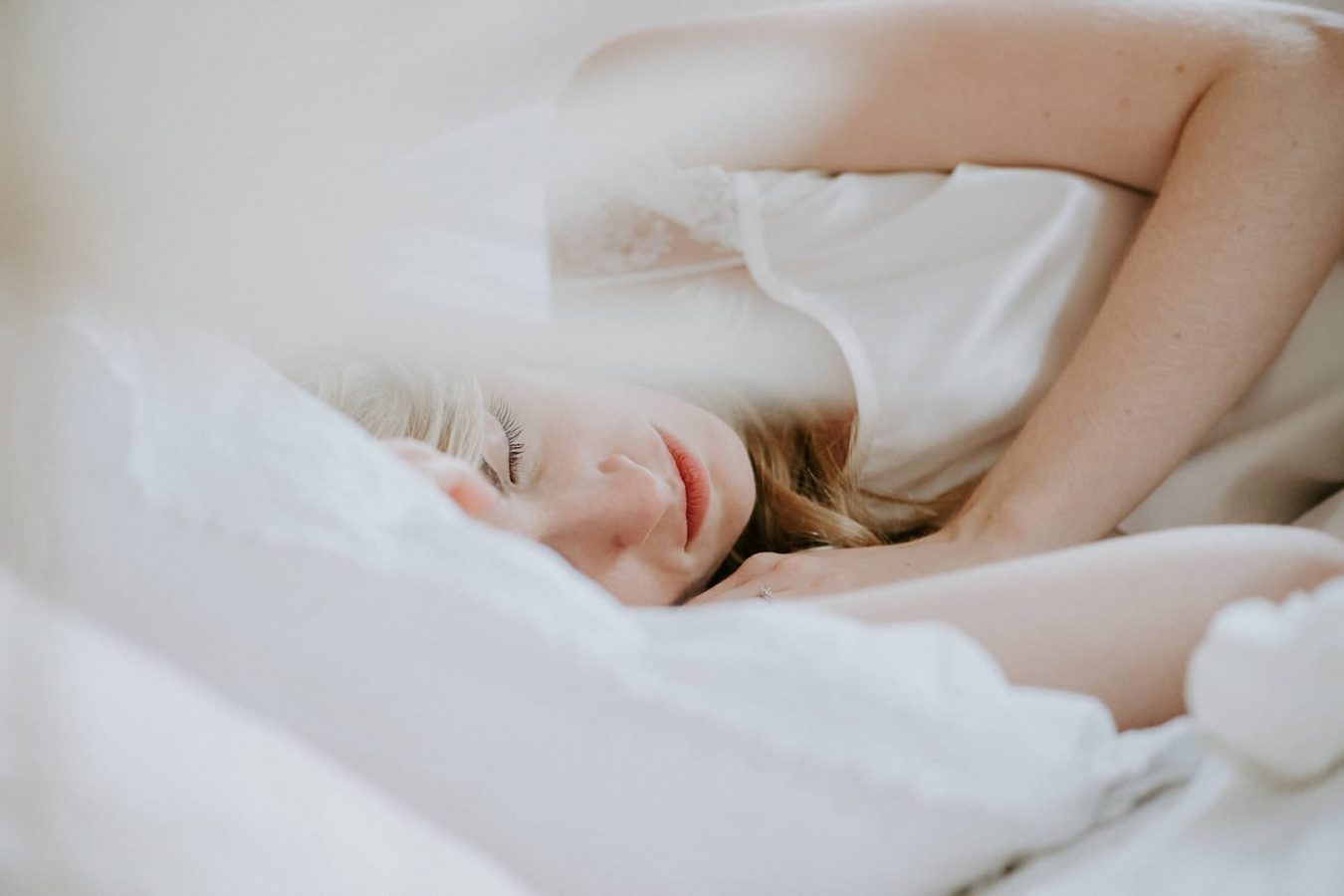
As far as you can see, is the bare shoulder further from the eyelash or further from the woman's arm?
the eyelash

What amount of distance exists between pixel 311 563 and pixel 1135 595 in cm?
40

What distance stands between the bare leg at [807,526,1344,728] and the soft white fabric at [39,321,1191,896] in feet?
0.35

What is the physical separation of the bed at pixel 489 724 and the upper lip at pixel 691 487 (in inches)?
14.8

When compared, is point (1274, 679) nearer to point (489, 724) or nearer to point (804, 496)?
point (489, 724)

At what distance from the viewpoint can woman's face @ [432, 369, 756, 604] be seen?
2.30ft

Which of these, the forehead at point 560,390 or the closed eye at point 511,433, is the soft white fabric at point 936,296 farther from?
the closed eye at point 511,433

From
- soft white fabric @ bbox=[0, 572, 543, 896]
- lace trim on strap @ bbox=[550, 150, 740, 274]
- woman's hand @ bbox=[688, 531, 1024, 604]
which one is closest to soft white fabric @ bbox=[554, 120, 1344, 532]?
lace trim on strap @ bbox=[550, 150, 740, 274]

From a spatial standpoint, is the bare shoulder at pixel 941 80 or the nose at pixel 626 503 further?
the bare shoulder at pixel 941 80

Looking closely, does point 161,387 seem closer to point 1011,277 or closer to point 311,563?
point 311,563

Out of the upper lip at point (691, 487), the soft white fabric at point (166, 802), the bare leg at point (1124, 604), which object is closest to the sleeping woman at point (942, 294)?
the upper lip at point (691, 487)

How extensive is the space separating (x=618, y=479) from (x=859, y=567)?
0.65ft

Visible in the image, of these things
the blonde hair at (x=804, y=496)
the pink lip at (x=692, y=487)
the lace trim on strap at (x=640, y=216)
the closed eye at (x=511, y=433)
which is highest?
the lace trim on strap at (x=640, y=216)

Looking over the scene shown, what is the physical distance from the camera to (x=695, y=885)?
0.39m

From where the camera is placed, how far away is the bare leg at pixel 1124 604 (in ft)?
1.67
